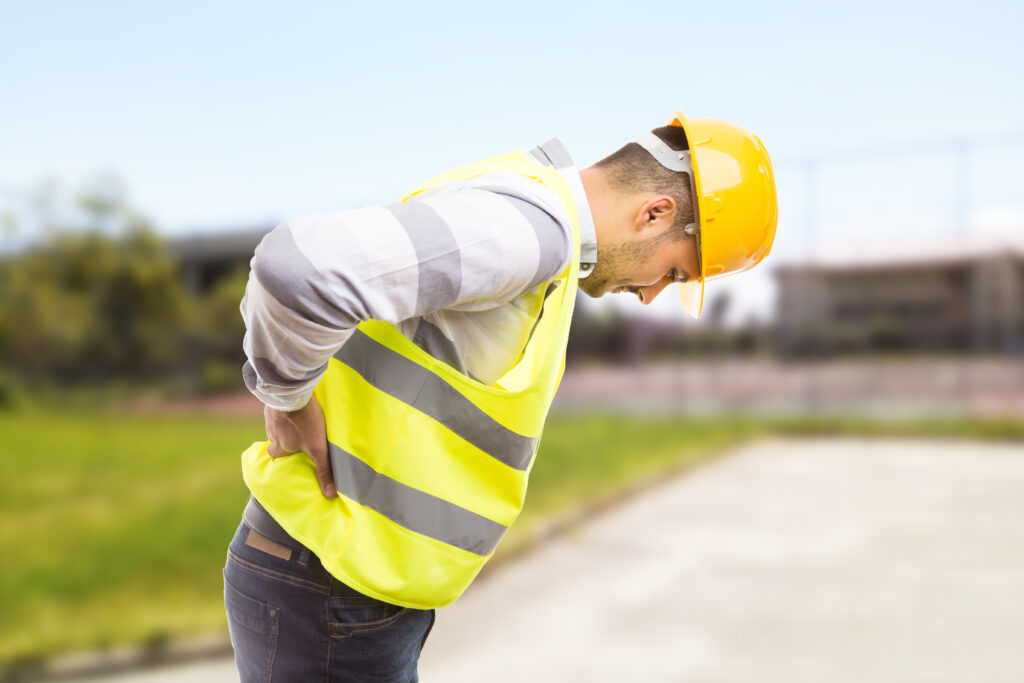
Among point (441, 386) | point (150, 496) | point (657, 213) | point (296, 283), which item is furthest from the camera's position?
point (150, 496)

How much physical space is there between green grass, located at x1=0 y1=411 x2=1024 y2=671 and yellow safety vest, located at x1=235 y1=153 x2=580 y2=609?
3506mm

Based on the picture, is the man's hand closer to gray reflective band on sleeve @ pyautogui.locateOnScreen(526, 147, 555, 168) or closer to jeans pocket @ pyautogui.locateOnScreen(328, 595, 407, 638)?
jeans pocket @ pyautogui.locateOnScreen(328, 595, 407, 638)

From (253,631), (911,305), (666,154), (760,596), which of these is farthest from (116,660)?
(911,305)

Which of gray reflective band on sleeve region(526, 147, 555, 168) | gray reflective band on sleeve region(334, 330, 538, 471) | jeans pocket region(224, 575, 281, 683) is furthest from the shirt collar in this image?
jeans pocket region(224, 575, 281, 683)

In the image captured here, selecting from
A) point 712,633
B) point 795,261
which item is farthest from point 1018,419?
point 712,633

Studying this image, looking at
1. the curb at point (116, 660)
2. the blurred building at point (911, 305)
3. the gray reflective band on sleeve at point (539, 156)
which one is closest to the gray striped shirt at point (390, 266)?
the gray reflective band on sleeve at point (539, 156)

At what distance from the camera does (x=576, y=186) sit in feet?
4.19

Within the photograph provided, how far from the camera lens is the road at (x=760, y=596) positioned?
4133 millimetres

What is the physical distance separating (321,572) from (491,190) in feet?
2.31

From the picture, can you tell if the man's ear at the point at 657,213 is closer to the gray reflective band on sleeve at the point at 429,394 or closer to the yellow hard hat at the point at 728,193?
the yellow hard hat at the point at 728,193

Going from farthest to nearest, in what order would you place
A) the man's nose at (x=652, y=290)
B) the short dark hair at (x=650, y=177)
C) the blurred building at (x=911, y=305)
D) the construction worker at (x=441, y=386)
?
1. the blurred building at (x=911, y=305)
2. the man's nose at (x=652, y=290)
3. the short dark hair at (x=650, y=177)
4. the construction worker at (x=441, y=386)

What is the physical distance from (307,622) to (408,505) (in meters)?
0.29

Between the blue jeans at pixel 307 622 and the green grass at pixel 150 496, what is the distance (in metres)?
3.30

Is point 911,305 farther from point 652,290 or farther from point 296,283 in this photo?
point 296,283
